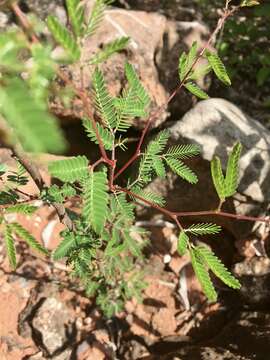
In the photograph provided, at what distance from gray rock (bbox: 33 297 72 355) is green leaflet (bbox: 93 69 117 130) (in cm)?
215

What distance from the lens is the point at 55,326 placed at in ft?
10.6

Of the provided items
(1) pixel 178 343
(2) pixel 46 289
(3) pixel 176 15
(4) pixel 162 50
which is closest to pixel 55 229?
(2) pixel 46 289

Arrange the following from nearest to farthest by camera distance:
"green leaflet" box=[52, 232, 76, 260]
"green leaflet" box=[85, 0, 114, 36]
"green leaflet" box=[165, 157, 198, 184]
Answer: "green leaflet" box=[85, 0, 114, 36] < "green leaflet" box=[165, 157, 198, 184] < "green leaflet" box=[52, 232, 76, 260]

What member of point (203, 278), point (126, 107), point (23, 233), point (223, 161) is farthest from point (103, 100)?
point (223, 161)

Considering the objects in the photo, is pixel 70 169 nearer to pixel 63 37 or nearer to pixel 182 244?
pixel 63 37

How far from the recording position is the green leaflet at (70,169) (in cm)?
123

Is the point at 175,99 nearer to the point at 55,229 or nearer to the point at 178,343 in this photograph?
the point at 55,229

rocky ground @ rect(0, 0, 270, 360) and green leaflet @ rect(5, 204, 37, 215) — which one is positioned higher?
green leaflet @ rect(5, 204, 37, 215)

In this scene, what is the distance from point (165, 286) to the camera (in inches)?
146

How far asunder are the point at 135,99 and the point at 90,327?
2252 millimetres

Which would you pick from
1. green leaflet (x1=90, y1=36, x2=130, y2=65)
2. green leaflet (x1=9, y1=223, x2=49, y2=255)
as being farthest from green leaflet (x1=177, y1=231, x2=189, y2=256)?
green leaflet (x1=90, y1=36, x2=130, y2=65)

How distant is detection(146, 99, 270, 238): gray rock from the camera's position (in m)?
3.51

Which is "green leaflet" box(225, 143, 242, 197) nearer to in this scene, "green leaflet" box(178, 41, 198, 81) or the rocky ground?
"green leaflet" box(178, 41, 198, 81)

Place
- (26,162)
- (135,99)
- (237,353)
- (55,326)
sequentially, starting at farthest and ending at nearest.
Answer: (55,326) < (237,353) < (26,162) < (135,99)
